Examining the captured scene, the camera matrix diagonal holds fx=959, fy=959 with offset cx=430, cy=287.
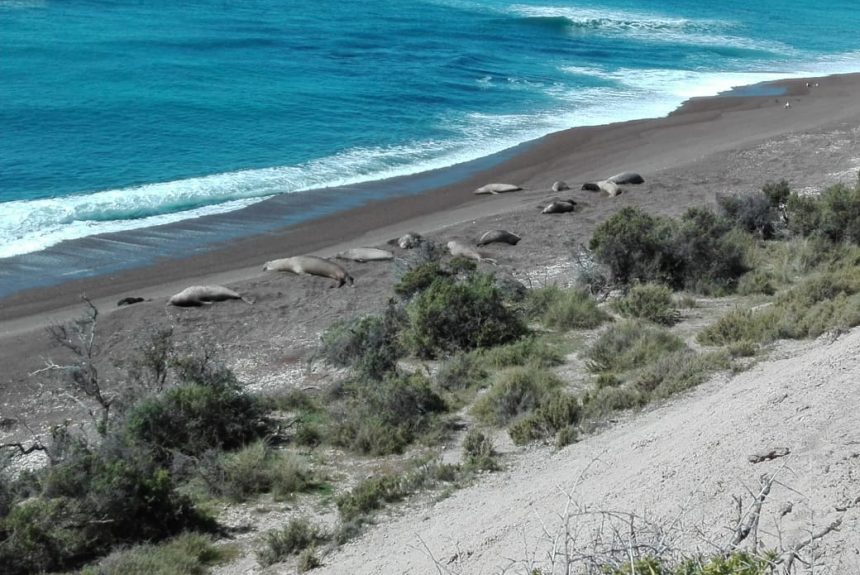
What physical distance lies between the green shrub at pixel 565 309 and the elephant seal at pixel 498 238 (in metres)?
5.69

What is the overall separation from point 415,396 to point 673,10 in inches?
2359

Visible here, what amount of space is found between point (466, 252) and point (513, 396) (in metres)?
8.90

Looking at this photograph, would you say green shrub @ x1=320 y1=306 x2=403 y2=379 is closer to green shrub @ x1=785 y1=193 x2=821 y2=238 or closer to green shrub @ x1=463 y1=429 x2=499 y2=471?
green shrub @ x1=463 y1=429 x2=499 y2=471

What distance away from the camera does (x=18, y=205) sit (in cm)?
2289

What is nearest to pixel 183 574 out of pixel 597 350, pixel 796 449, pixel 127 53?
pixel 796 449

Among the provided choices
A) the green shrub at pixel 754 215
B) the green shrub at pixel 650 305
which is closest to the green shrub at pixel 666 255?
the green shrub at pixel 650 305

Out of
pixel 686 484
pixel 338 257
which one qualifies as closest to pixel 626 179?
pixel 338 257

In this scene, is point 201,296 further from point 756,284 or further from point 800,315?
point 800,315

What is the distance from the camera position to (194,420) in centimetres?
1048

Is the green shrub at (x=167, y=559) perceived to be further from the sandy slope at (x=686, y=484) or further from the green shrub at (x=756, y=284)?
the green shrub at (x=756, y=284)

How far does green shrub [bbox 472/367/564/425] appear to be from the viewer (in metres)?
10.5

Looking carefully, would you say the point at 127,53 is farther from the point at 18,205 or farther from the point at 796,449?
the point at 796,449

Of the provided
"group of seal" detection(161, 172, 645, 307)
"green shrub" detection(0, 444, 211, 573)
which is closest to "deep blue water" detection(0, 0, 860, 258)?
"group of seal" detection(161, 172, 645, 307)

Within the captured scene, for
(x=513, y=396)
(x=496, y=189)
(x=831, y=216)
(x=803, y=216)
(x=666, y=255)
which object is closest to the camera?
(x=513, y=396)
